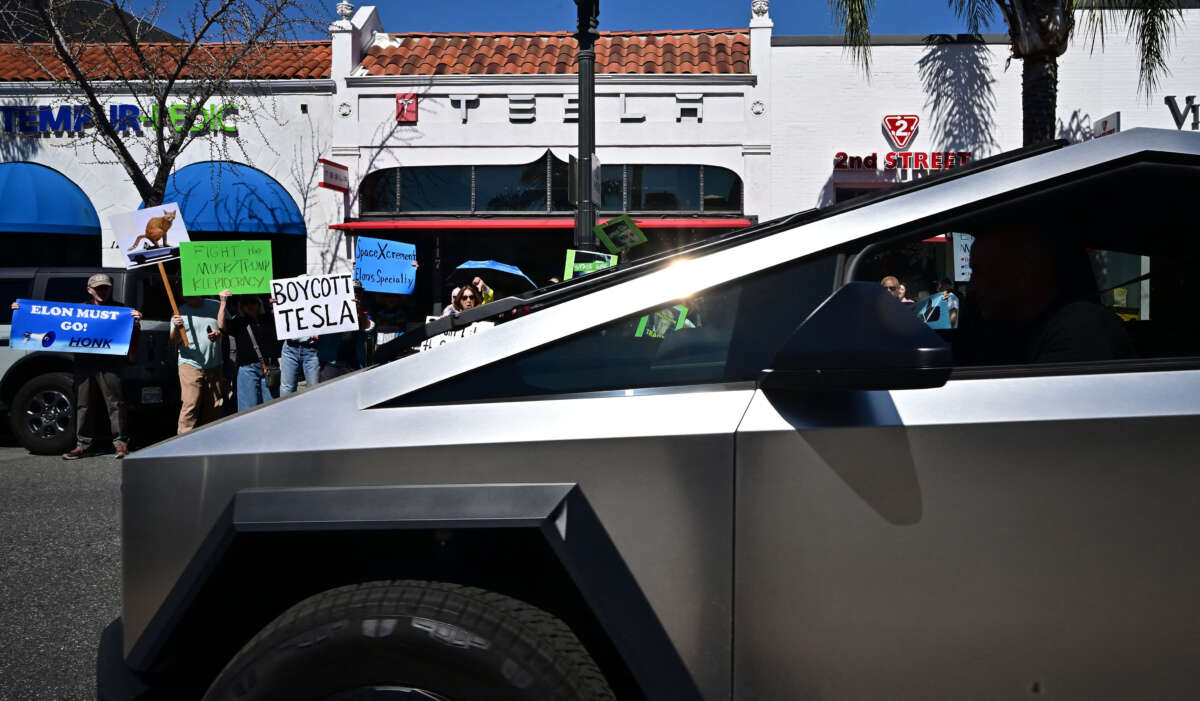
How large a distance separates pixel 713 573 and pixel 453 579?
1.74ft

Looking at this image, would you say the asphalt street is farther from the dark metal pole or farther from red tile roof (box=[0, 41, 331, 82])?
red tile roof (box=[0, 41, 331, 82])

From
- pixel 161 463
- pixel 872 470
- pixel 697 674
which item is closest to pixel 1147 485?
pixel 872 470

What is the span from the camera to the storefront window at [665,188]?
591 inches

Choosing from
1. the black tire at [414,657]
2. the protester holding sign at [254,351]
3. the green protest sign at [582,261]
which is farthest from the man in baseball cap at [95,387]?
the black tire at [414,657]

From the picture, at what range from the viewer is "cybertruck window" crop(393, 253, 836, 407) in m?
1.73

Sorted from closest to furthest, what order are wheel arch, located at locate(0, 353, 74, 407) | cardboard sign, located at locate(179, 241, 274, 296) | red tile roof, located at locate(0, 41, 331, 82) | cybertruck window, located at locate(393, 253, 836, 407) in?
cybertruck window, located at locate(393, 253, 836, 407) < cardboard sign, located at locate(179, 241, 274, 296) < wheel arch, located at locate(0, 353, 74, 407) < red tile roof, located at locate(0, 41, 331, 82)

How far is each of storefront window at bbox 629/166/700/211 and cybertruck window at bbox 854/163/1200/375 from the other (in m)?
13.2

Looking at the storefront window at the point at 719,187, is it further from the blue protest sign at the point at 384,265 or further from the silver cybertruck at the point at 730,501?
the silver cybertruck at the point at 730,501

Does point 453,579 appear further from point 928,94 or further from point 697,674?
point 928,94

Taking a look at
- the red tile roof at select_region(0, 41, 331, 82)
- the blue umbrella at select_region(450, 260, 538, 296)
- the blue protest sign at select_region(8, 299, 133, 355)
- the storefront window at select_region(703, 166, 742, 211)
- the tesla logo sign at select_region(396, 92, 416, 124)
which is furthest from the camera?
the tesla logo sign at select_region(396, 92, 416, 124)

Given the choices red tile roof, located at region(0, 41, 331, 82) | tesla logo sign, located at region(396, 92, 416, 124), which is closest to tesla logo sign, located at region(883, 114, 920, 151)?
tesla logo sign, located at region(396, 92, 416, 124)

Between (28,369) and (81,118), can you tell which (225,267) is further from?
(81,118)

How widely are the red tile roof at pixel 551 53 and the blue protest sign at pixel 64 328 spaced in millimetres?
8258

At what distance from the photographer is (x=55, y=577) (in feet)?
15.5
